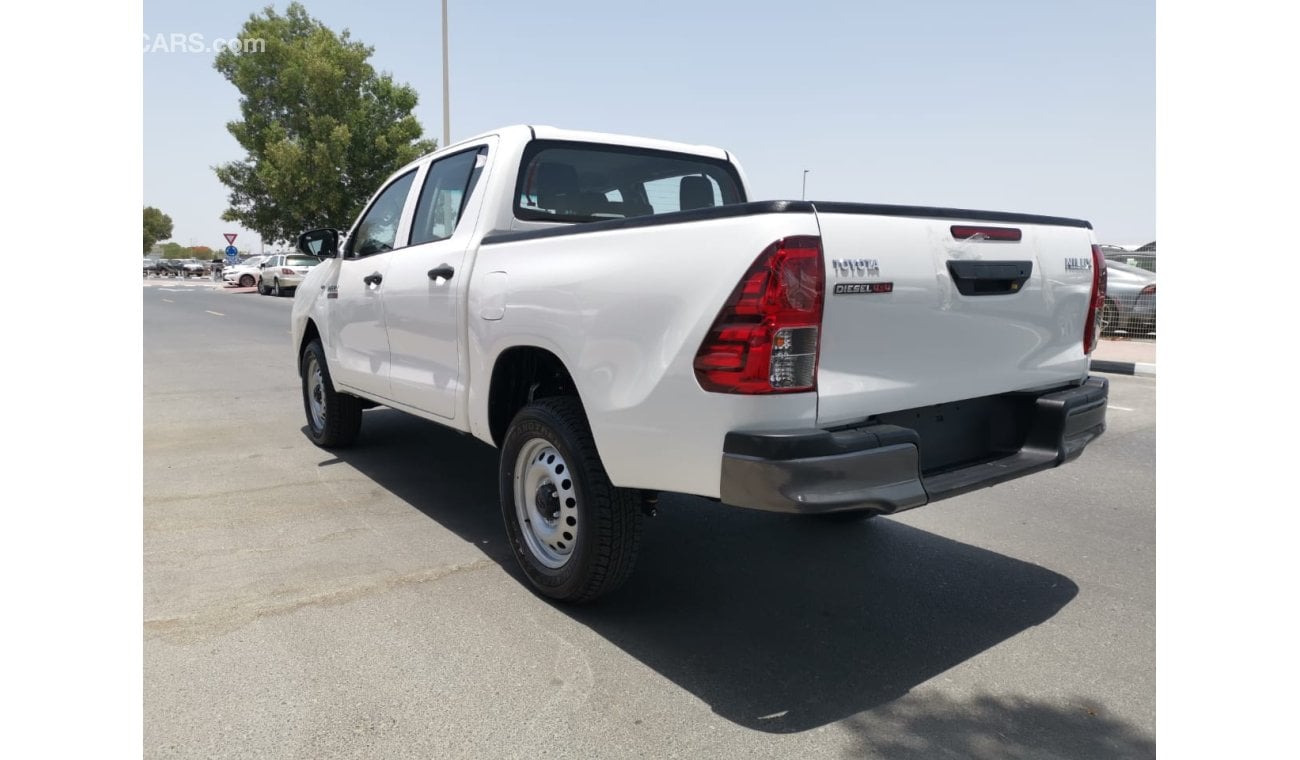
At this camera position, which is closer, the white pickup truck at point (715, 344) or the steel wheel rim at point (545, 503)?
the white pickup truck at point (715, 344)

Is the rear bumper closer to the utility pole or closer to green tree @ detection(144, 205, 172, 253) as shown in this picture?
the utility pole

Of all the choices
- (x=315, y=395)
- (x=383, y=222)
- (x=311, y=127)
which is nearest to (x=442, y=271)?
(x=383, y=222)

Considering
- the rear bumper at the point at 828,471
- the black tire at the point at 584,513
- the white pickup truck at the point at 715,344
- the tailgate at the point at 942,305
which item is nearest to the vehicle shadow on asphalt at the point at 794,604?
the black tire at the point at 584,513

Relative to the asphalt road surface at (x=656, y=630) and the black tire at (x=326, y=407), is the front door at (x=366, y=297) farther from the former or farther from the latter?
the asphalt road surface at (x=656, y=630)

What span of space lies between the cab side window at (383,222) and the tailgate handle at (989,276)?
334cm

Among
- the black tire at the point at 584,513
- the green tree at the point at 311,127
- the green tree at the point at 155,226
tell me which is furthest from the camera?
the green tree at the point at 155,226

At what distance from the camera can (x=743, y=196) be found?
5.22m

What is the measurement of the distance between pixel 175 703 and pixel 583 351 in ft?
5.96

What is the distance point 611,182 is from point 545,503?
1888 mm

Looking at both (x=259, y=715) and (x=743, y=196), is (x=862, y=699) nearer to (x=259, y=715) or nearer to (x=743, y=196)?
(x=259, y=715)

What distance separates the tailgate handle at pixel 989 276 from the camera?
3139mm

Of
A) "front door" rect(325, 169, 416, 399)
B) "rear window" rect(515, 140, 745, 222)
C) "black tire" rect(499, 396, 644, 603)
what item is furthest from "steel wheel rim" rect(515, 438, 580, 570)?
"front door" rect(325, 169, 416, 399)

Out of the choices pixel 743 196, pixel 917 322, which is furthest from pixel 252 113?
pixel 917 322

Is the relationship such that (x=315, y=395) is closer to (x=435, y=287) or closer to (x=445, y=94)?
(x=435, y=287)
